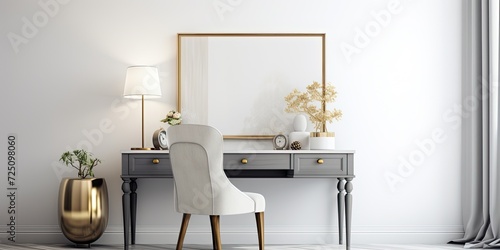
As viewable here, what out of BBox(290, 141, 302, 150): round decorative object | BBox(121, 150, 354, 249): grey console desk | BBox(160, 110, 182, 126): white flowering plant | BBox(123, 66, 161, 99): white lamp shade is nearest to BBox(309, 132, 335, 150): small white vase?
BBox(290, 141, 302, 150): round decorative object

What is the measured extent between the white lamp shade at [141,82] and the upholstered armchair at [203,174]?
0.74 m

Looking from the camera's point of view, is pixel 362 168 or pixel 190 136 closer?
pixel 190 136

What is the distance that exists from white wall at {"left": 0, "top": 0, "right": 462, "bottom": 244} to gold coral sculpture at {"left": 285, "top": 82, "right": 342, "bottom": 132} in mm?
147

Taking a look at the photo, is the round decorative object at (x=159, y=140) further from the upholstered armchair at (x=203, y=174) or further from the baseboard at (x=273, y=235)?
the baseboard at (x=273, y=235)

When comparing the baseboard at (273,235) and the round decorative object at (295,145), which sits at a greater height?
the round decorative object at (295,145)

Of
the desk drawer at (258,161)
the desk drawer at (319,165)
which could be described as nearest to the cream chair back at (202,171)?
the desk drawer at (258,161)

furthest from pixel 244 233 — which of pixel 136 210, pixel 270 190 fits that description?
pixel 136 210

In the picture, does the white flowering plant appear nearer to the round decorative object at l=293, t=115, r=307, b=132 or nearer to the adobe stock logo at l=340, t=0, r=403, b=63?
the round decorative object at l=293, t=115, r=307, b=132

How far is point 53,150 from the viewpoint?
14.1 ft

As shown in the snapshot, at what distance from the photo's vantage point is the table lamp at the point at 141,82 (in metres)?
4.04

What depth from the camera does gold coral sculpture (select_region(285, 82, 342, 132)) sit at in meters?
4.14

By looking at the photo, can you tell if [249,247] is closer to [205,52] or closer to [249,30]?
[205,52]

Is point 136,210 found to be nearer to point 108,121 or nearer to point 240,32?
point 108,121

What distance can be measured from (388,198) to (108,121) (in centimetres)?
212
